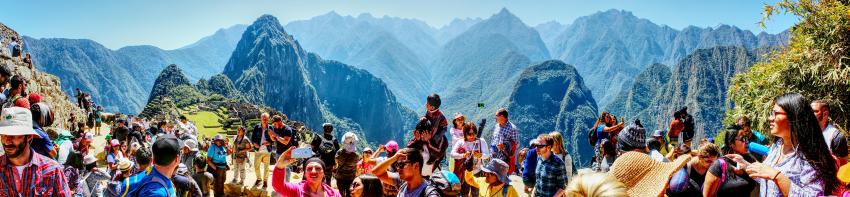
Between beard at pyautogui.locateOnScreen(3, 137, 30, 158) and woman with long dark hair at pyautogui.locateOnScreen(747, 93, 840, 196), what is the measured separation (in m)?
5.20

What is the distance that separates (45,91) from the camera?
71.6 feet

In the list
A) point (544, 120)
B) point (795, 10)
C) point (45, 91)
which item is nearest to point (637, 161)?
point (795, 10)

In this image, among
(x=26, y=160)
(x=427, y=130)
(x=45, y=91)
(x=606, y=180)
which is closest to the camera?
(x=606, y=180)

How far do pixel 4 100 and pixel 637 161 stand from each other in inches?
331

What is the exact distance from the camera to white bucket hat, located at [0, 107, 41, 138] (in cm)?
332

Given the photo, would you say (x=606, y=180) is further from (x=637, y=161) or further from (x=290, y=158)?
(x=290, y=158)

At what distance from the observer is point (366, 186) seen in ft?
13.8

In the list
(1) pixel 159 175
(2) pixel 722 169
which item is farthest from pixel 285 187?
(2) pixel 722 169

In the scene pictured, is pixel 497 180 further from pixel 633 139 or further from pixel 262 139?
pixel 262 139

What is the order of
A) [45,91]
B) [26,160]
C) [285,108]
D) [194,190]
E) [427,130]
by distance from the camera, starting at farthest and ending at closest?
[285,108] < [45,91] < [427,130] < [194,190] < [26,160]

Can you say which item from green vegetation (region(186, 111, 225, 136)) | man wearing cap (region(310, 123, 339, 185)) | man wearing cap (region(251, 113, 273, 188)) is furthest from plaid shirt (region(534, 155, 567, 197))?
green vegetation (region(186, 111, 225, 136))

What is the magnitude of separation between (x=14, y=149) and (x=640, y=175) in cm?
435

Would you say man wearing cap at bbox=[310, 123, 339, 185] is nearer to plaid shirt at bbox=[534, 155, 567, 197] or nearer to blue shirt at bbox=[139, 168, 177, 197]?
plaid shirt at bbox=[534, 155, 567, 197]

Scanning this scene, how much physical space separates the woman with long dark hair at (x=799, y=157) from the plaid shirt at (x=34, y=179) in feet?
16.7
